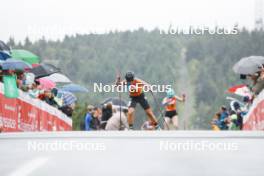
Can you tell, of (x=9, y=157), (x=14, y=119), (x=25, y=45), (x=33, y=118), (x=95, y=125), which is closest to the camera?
(x=9, y=157)

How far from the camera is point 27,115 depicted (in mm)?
19734

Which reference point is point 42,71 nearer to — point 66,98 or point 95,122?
point 66,98

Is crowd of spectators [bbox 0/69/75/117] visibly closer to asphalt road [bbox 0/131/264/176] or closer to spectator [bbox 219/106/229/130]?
spectator [bbox 219/106/229/130]

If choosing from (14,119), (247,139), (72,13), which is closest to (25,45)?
(72,13)

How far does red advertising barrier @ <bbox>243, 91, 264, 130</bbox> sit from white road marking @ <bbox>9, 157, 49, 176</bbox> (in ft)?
47.1

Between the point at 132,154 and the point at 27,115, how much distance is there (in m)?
16.3

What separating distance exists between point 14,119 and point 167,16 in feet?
24.0

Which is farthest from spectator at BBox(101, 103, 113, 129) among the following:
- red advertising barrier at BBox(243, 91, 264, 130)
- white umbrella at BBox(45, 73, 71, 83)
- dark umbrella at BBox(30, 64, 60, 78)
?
white umbrella at BBox(45, 73, 71, 83)

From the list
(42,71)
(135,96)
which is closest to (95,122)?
(135,96)

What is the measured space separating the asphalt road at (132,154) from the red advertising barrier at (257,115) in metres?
14.0

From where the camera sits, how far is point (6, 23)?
79.6ft

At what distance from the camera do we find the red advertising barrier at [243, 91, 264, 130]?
18.0 metres

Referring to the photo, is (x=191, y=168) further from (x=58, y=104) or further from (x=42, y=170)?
(x=58, y=104)

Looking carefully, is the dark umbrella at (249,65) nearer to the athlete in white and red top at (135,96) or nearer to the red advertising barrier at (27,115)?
the red advertising barrier at (27,115)
